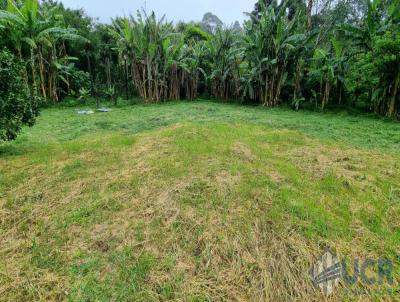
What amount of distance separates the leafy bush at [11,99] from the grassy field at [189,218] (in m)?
0.47

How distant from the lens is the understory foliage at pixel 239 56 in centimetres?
746

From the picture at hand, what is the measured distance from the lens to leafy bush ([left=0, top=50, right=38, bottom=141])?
3.73 meters

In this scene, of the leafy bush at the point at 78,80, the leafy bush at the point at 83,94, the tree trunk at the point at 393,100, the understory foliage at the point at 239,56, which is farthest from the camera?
the leafy bush at the point at 78,80

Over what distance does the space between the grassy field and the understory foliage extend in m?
4.40

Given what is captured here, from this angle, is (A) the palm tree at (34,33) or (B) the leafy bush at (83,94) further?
(B) the leafy bush at (83,94)

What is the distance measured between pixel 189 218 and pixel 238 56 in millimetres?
9789

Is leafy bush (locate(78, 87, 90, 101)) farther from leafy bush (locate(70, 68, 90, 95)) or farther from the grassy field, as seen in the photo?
the grassy field

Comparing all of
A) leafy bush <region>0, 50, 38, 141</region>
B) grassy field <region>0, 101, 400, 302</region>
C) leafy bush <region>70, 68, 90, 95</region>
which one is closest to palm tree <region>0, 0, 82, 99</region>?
leafy bush <region>70, 68, 90, 95</region>

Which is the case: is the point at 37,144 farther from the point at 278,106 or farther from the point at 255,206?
the point at 278,106

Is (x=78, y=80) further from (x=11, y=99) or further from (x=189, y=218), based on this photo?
(x=189, y=218)

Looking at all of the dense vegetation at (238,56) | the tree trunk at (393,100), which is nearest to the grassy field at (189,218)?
the tree trunk at (393,100)

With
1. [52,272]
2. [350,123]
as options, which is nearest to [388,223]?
[52,272]

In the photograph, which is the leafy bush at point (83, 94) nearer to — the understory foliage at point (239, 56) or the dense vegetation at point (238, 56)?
the dense vegetation at point (238, 56)

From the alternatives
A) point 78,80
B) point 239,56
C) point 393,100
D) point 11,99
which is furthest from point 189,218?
point 78,80
